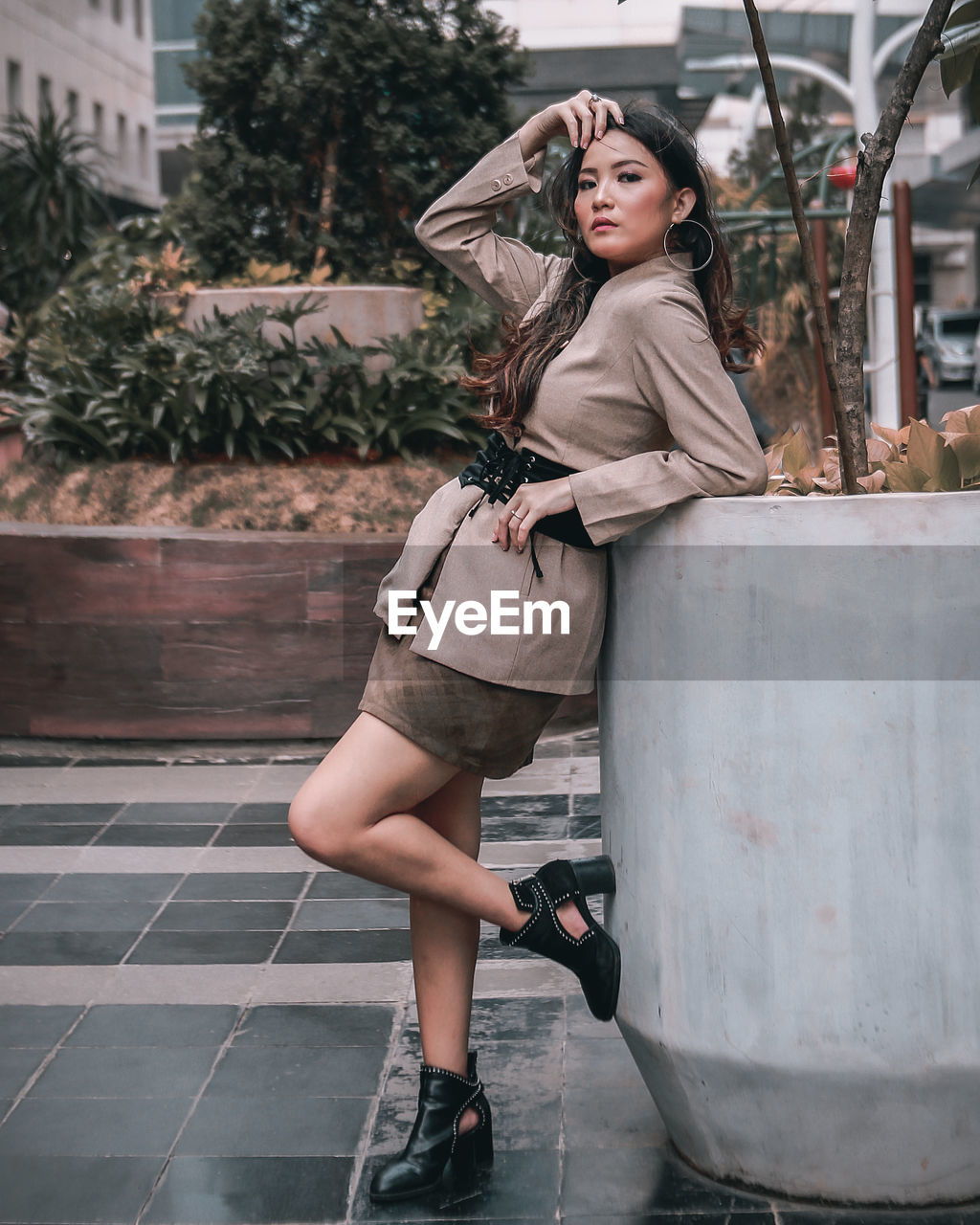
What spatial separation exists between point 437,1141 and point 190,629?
3.65 meters

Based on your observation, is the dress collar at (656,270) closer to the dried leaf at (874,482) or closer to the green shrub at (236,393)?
the dried leaf at (874,482)

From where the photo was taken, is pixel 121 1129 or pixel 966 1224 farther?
pixel 121 1129

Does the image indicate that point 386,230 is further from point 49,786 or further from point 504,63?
point 49,786

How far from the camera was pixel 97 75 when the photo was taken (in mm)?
41969

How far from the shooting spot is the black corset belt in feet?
8.41

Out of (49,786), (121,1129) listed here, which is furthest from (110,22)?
(121,1129)

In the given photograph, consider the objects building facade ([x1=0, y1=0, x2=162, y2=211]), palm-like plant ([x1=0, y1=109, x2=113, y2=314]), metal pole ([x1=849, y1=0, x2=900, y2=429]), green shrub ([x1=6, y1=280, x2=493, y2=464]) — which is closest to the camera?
green shrub ([x1=6, y1=280, x2=493, y2=464])

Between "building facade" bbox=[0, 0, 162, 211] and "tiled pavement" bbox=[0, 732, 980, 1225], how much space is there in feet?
106

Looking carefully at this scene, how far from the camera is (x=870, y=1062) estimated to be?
2.44 metres

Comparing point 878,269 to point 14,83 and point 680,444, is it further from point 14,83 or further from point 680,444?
point 14,83

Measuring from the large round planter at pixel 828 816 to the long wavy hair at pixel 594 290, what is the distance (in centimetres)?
34

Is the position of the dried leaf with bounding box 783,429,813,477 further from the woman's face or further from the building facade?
the building facade

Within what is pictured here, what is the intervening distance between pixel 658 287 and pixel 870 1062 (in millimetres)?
1303

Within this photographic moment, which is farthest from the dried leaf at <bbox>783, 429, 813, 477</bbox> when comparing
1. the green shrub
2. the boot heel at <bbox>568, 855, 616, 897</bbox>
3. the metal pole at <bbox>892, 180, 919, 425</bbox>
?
the metal pole at <bbox>892, 180, 919, 425</bbox>
